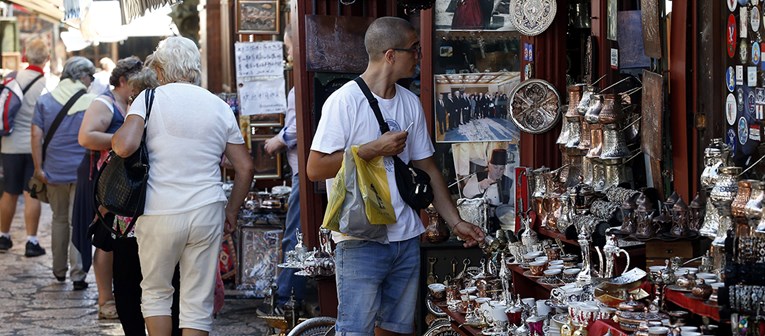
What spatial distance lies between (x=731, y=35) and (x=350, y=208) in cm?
167

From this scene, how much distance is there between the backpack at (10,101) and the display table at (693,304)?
8.79m

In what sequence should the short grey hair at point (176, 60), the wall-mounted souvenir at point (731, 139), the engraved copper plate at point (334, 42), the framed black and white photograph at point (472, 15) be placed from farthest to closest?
the engraved copper plate at point (334, 42)
the framed black and white photograph at point (472, 15)
the short grey hair at point (176, 60)
the wall-mounted souvenir at point (731, 139)

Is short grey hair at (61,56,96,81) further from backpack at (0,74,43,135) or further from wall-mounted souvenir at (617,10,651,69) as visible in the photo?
wall-mounted souvenir at (617,10,651,69)

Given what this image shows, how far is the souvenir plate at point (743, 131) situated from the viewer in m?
4.98

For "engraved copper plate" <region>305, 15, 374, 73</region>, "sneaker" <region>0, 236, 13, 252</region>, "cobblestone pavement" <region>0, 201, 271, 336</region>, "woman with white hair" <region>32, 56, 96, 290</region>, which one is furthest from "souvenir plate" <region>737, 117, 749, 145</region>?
"sneaker" <region>0, 236, 13, 252</region>

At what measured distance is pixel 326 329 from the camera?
6.54 metres

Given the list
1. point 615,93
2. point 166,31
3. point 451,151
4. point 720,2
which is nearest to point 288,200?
point 451,151

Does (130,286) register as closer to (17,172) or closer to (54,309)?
(54,309)

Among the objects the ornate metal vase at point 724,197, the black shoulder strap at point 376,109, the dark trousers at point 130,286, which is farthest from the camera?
the dark trousers at point 130,286

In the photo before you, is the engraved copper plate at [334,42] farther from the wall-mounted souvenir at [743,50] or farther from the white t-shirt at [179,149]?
the wall-mounted souvenir at [743,50]

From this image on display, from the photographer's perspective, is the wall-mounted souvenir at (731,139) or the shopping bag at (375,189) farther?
the shopping bag at (375,189)

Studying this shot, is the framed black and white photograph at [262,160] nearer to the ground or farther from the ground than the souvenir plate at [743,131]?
nearer to the ground

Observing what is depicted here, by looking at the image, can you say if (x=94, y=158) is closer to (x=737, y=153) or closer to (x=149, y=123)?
(x=149, y=123)

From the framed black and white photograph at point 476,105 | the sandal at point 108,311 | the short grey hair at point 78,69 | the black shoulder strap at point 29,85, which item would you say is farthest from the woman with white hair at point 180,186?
the black shoulder strap at point 29,85
